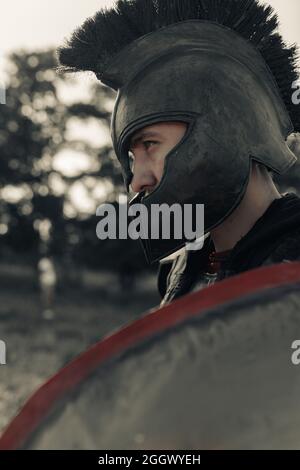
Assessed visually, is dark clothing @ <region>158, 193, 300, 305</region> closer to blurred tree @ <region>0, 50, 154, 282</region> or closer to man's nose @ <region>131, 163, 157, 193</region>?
man's nose @ <region>131, 163, 157, 193</region>

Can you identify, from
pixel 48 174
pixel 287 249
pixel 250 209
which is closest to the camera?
pixel 287 249

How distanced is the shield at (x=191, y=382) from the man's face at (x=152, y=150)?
89cm

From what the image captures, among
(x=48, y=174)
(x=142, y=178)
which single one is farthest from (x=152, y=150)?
(x=48, y=174)

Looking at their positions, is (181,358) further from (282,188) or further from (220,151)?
(282,188)

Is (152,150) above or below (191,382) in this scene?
above

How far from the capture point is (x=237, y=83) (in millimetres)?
2143

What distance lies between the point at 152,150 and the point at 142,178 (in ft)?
0.27

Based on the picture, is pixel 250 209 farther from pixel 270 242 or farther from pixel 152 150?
pixel 152 150

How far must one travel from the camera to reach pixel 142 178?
2.12 m

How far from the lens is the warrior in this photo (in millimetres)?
2082

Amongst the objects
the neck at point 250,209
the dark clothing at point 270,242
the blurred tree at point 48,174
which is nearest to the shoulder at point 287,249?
the dark clothing at point 270,242

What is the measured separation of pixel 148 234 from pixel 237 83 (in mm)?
495

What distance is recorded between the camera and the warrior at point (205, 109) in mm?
2082

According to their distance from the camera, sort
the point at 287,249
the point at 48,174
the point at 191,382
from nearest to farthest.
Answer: the point at 191,382 → the point at 287,249 → the point at 48,174
